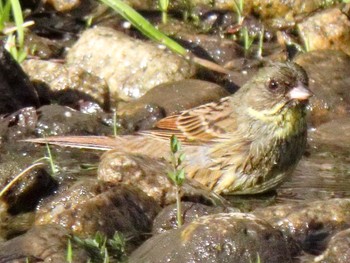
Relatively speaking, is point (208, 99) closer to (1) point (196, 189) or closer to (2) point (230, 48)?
(2) point (230, 48)

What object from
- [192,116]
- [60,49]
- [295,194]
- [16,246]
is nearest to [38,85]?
[60,49]

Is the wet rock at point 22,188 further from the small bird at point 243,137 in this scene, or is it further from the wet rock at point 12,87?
the wet rock at point 12,87

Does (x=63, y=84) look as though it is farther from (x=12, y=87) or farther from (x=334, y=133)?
(x=334, y=133)

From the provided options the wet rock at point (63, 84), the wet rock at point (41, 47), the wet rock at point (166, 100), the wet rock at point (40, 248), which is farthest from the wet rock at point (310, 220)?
the wet rock at point (41, 47)

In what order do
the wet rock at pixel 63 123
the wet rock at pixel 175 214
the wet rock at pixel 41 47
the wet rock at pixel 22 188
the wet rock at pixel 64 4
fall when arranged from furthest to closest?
the wet rock at pixel 64 4
the wet rock at pixel 41 47
the wet rock at pixel 63 123
the wet rock at pixel 22 188
the wet rock at pixel 175 214

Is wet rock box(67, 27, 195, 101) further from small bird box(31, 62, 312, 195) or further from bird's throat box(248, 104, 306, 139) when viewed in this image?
bird's throat box(248, 104, 306, 139)

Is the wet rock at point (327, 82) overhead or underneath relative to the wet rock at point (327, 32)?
underneath
